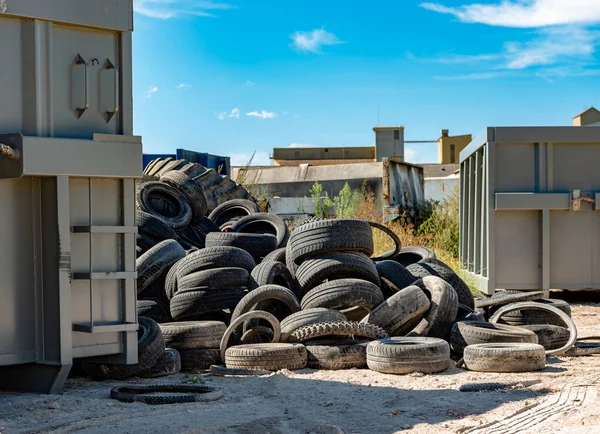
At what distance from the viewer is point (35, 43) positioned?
223 inches

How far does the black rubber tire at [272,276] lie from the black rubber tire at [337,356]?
4.81 ft

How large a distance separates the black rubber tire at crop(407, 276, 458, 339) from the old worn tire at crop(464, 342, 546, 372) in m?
0.87

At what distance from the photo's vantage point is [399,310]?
8.01 meters

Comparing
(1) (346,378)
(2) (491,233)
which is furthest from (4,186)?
(2) (491,233)

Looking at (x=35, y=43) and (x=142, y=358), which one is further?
(x=142, y=358)

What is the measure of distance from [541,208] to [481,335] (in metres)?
4.33

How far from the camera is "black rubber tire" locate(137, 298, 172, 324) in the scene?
8289mm

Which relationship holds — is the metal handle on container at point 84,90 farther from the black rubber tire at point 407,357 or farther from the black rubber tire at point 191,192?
the black rubber tire at point 191,192

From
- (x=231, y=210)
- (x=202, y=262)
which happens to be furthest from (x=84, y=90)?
(x=231, y=210)

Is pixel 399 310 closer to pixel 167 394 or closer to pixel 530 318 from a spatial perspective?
pixel 530 318

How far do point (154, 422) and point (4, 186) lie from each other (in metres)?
1.87

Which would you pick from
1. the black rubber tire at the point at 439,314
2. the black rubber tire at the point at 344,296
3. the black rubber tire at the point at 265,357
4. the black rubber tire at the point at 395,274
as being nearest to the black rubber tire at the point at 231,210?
the black rubber tire at the point at 395,274

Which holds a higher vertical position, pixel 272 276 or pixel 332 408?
A: pixel 272 276

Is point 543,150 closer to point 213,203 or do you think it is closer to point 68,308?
point 213,203
